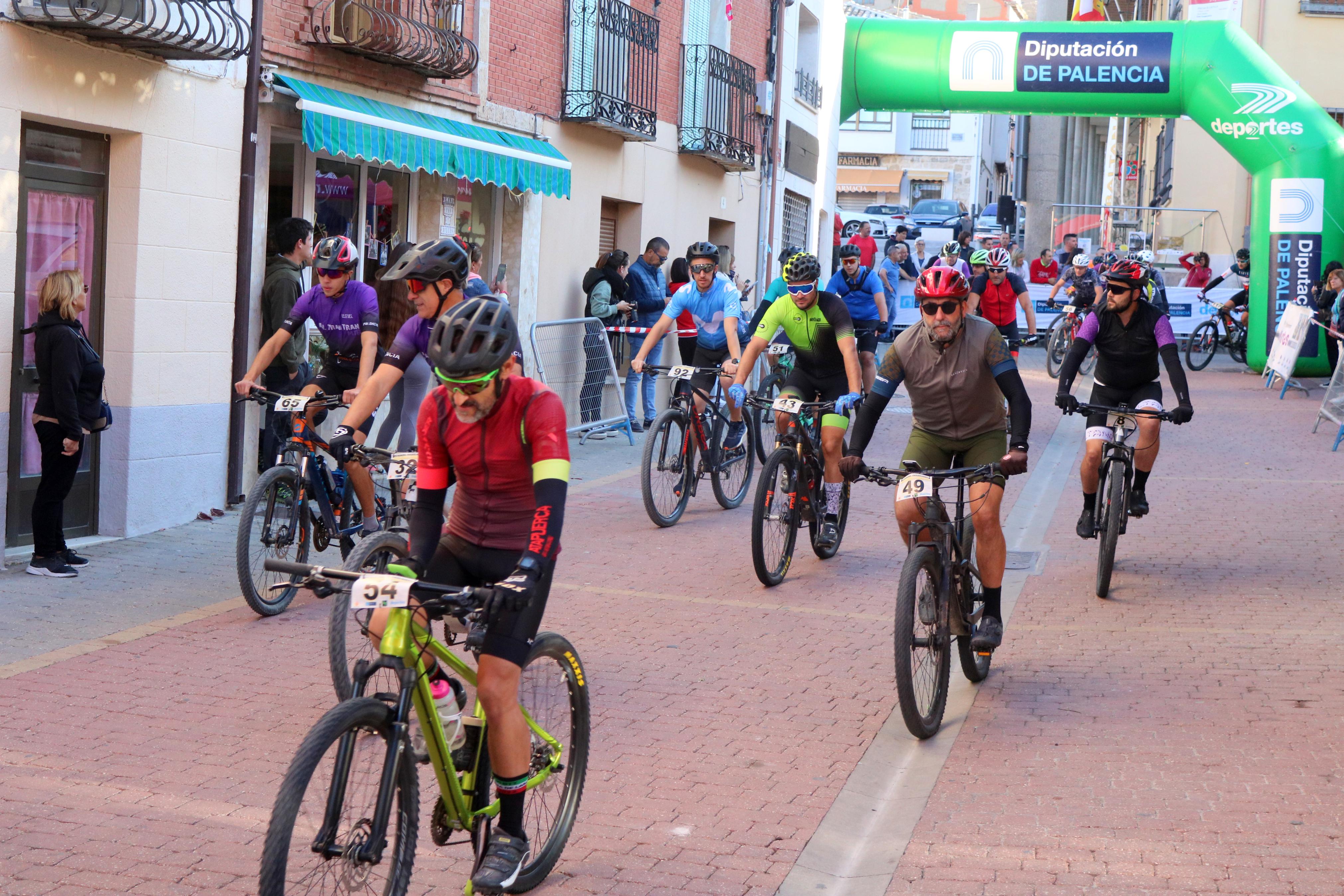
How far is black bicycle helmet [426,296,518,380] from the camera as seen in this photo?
146 inches

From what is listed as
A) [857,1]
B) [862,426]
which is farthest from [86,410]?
[857,1]

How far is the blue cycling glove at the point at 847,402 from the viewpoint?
848 centimetres

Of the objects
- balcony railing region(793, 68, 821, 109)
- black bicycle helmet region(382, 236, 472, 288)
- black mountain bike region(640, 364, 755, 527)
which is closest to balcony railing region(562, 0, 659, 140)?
black mountain bike region(640, 364, 755, 527)

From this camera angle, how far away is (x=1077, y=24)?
22.2 m

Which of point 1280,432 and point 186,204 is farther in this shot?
point 1280,432

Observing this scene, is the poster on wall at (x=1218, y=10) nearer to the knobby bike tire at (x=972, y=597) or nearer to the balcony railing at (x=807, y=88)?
the balcony railing at (x=807, y=88)

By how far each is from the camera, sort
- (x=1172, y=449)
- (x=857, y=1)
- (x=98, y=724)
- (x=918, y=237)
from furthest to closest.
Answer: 1. (x=857, y=1)
2. (x=918, y=237)
3. (x=1172, y=449)
4. (x=98, y=724)

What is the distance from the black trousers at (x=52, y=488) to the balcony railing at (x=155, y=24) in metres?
2.24

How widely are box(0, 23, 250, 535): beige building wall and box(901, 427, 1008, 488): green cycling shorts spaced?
5137 millimetres

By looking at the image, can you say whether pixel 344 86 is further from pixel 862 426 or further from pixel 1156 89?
pixel 1156 89

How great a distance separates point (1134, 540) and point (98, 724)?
23.7ft

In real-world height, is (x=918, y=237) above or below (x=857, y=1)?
below

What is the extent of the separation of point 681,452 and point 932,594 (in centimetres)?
481

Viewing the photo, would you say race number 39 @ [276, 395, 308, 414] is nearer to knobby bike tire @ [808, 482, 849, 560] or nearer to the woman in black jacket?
the woman in black jacket
